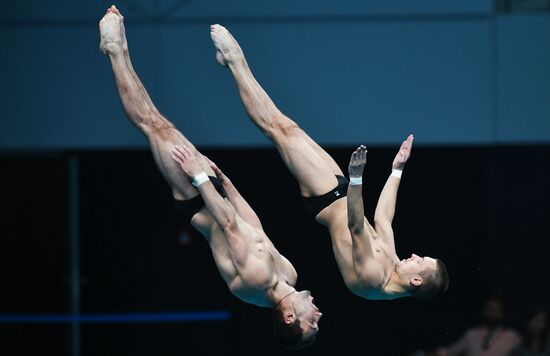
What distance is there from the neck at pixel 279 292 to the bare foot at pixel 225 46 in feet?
4.32

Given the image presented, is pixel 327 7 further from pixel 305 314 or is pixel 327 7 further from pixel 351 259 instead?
pixel 305 314

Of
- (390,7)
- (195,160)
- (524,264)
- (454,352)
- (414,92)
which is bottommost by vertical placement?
(454,352)

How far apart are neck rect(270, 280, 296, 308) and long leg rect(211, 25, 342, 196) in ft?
2.03

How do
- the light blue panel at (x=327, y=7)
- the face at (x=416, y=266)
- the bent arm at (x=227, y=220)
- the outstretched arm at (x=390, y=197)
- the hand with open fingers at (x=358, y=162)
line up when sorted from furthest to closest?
the light blue panel at (x=327, y=7) < the outstretched arm at (x=390, y=197) < the face at (x=416, y=266) < the bent arm at (x=227, y=220) < the hand with open fingers at (x=358, y=162)

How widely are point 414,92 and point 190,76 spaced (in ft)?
5.75

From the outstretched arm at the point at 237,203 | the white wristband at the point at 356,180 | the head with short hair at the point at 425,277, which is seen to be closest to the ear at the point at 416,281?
the head with short hair at the point at 425,277

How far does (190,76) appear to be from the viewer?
994 centimetres

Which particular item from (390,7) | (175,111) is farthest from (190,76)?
(390,7)

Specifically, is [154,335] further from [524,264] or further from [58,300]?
[524,264]

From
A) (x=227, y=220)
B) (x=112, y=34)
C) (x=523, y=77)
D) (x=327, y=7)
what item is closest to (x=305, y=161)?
(x=227, y=220)

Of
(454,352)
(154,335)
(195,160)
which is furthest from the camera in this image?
(154,335)

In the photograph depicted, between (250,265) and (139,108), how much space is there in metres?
1.11

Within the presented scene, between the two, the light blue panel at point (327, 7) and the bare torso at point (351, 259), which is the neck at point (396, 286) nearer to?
the bare torso at point (351, 259)

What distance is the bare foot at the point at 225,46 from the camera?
7.19 metres
